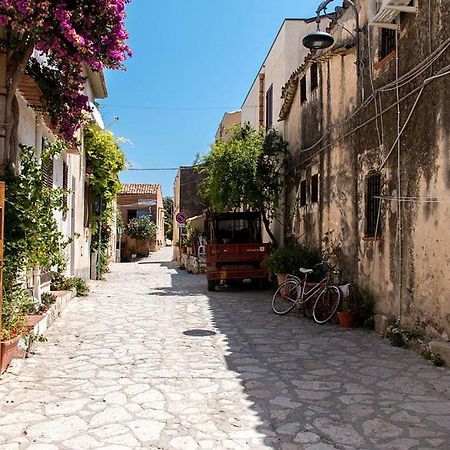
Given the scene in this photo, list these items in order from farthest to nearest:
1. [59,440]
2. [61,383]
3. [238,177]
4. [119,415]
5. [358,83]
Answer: [238,177], [358,83], [61,383], [119,415], [59,440]

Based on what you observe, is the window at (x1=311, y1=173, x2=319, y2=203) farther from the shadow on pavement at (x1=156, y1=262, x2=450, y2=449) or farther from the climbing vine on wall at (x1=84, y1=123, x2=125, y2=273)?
the climbing vine on wall at (x1=84, y1=123, x2=125, y2=273)

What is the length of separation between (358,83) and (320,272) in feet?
13.2

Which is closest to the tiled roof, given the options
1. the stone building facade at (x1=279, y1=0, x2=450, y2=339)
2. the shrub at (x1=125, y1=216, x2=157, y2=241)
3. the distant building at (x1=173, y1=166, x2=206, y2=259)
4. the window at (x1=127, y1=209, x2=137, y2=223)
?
the window at (x1=127, y1=209, x2=137, y2=223)

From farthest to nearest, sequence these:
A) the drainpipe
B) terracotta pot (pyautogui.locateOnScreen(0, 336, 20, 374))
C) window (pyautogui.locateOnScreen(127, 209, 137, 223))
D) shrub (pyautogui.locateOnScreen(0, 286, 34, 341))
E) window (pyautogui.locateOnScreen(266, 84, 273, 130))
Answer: window (pyautogui.locateOnScreen(127, 209, 137, 223))
the drainpipe
window (pyautogui.locateOnScreen(266, 84, 273, 130))
shrub (pyautogui.locateOnScreen(0, 286, 34, 341))
terracotta pot (pyautogui.locateOnScreen(0, 336, 20, 374))

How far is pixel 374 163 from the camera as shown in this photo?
872 centimetres

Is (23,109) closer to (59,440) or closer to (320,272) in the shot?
(59,440)

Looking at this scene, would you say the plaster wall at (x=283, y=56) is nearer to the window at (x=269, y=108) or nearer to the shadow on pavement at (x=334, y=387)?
the window at (x=269, y=108)

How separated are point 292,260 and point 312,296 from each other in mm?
2409

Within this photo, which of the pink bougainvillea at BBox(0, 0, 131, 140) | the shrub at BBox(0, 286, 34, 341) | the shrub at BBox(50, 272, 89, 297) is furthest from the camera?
the shrub at BBox(50, 272, 89, 297)

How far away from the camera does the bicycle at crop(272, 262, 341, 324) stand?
9352 millimetres

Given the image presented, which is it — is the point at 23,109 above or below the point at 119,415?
above

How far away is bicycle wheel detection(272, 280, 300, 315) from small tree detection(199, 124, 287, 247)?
4.44 meters

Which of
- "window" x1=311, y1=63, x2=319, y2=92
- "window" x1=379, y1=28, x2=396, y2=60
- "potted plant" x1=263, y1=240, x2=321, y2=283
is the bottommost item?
"potted plant" x1=263, y1=240, x2=321, y2=283

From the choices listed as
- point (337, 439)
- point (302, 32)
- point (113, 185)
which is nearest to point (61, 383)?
point (337, 439)
